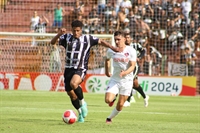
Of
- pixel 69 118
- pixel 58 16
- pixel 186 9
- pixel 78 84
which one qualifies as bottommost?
pixel 69 118

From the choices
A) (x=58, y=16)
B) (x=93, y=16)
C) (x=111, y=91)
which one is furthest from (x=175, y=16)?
(x=111, y=91)

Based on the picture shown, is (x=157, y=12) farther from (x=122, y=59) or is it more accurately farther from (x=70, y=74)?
(x=70, y=74)

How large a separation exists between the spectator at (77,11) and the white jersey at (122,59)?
1719cm

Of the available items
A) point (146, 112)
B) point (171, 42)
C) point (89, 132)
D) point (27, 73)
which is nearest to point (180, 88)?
point (171, 42)

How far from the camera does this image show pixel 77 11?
30.5 meters

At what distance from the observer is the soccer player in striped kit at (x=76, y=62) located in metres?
12.8

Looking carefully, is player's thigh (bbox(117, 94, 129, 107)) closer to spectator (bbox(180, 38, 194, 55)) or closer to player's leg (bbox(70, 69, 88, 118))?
player's leg (bbox(70, 69, 88, 118))

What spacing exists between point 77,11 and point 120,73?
18311 mm

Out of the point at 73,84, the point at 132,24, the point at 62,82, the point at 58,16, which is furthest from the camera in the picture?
the point at 58,16

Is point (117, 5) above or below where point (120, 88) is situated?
above

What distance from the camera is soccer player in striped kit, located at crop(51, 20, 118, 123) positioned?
12781mm

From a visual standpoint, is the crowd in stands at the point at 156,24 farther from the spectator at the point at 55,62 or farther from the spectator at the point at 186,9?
the spectator at the point at 55,62

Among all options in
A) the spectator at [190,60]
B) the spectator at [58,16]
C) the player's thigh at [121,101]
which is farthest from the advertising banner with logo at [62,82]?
the player's thigh at [121,101]

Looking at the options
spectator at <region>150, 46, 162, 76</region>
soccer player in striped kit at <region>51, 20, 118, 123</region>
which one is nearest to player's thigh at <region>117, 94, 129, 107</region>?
soccer player in striped kit at <region>51, 20, 118, 123</region>
